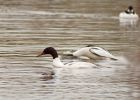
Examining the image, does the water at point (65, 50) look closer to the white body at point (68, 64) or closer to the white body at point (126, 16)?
the white body at point (68, 64)

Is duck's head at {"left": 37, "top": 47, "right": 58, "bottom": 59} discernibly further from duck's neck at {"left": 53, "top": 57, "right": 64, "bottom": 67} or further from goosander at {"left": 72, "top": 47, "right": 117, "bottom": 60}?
goosander at {"left": 72, "top": 47, "right": 117, "bottom": 60}

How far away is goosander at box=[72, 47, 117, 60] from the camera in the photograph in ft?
58.5

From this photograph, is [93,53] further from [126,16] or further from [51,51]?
[126,16]

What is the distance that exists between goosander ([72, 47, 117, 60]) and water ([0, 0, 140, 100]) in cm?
14

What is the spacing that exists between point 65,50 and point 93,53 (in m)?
1.42

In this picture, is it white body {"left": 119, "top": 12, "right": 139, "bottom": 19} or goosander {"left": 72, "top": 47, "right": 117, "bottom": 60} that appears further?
white body {"left": 119, "top": 12, "right": 139, "bottom": 19}

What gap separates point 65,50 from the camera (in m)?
19.5

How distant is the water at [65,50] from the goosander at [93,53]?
14 cm

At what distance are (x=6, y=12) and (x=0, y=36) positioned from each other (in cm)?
1092

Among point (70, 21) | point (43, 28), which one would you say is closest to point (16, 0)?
point (70, 21)

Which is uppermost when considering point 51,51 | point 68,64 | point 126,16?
point 51,51

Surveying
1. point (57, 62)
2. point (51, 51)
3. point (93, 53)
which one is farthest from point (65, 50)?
point (57, 62)

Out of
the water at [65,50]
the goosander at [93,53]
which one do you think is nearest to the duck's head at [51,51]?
the water at [65,50]

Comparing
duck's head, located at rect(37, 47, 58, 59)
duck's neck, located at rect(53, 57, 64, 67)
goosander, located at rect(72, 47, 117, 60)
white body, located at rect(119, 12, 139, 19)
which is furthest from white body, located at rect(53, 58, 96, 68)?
white body, located at rect(119, 12, 139, 19)
